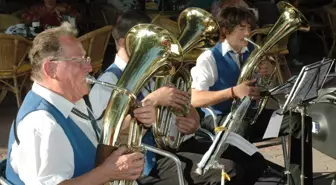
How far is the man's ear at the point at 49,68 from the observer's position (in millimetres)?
1864

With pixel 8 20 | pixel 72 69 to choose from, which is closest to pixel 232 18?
pixel 72 69

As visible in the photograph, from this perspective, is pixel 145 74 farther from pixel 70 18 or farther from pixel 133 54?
pixel 70 18

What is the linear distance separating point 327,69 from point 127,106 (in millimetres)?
1308

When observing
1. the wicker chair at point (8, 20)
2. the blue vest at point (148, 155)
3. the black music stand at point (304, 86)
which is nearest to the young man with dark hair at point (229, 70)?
the black music stand at point (304, 86)

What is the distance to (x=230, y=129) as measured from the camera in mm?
2184

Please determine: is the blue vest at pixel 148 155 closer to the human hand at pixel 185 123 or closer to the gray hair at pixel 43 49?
the human hand at pixel 185 123

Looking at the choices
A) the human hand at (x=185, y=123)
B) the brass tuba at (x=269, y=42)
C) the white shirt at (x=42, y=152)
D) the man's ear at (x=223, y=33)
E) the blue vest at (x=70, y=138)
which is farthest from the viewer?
the man's ear at (x=223, y=33)

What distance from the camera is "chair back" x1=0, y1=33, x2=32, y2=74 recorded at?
4273 mm

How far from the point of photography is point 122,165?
173cm

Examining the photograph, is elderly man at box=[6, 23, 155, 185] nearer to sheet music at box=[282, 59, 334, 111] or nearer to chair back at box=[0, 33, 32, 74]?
sheet music at box=[282, 59, 334, 111]

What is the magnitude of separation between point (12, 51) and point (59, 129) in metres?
2.84

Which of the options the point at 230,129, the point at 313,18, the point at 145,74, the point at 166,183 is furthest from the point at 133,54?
the point at 313,18

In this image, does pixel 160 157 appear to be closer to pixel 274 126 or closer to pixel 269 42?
pixel 274 126

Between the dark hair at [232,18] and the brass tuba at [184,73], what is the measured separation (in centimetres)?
23
